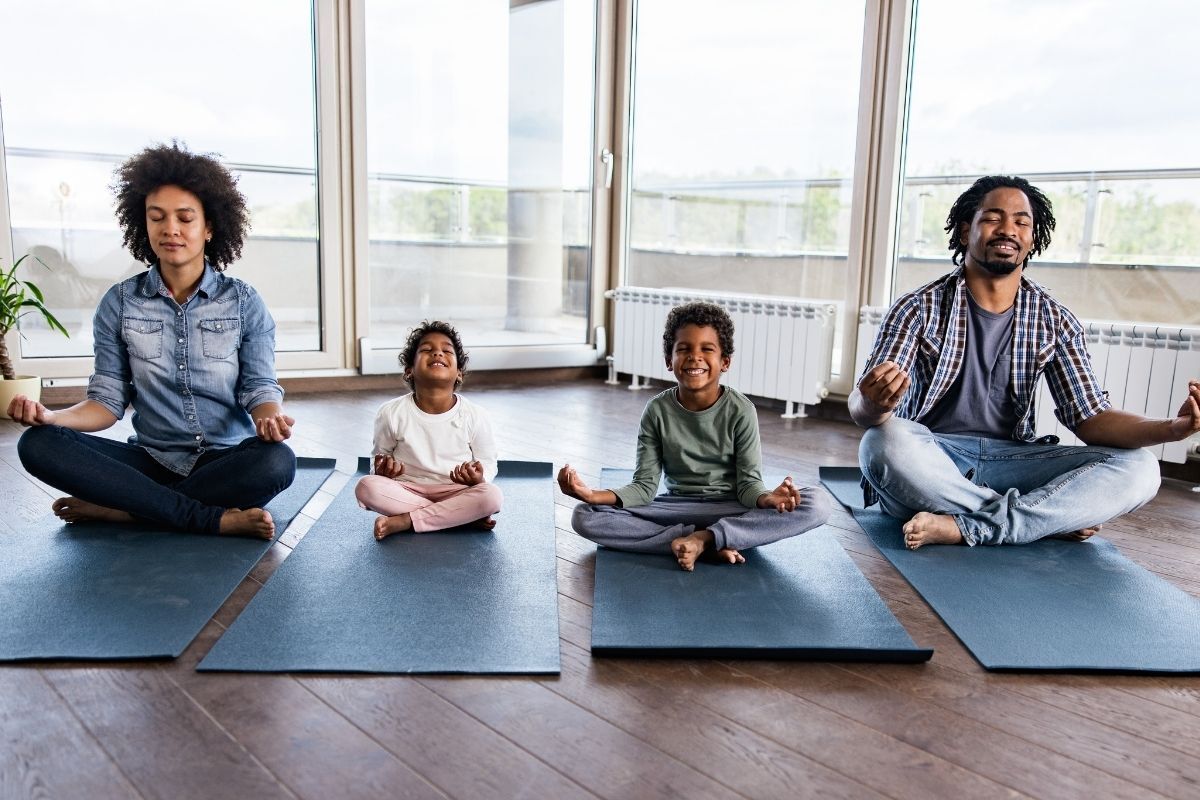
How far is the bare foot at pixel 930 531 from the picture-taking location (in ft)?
7.47

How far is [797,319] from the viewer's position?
13.7 feet

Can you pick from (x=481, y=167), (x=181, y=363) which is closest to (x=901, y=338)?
(x=181, y=363)

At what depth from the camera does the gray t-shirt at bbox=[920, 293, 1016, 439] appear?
2445 mm

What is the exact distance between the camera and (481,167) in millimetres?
4941

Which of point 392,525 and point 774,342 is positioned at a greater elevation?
point 774,342

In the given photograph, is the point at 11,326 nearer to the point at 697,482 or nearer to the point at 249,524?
the point at 249,524

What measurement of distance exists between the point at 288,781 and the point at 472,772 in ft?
0.81

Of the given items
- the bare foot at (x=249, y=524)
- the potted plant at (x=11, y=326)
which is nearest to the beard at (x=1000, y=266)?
the bare foot at (x=249, y=524)

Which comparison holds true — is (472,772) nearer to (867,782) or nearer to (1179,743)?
(867,782)

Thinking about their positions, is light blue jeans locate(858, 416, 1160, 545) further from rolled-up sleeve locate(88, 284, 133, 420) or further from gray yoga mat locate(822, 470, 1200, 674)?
rolled-up sleeve locate(88, 284, 133, 420)

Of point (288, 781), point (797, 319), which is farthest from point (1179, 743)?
point (797, 319)

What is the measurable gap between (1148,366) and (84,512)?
3.28m

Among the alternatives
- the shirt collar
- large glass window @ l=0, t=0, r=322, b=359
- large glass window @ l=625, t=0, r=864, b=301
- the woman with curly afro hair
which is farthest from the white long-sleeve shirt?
large glass window @ l=625, t=0, r=864, b=301

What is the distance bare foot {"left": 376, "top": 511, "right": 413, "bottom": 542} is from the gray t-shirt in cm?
139
